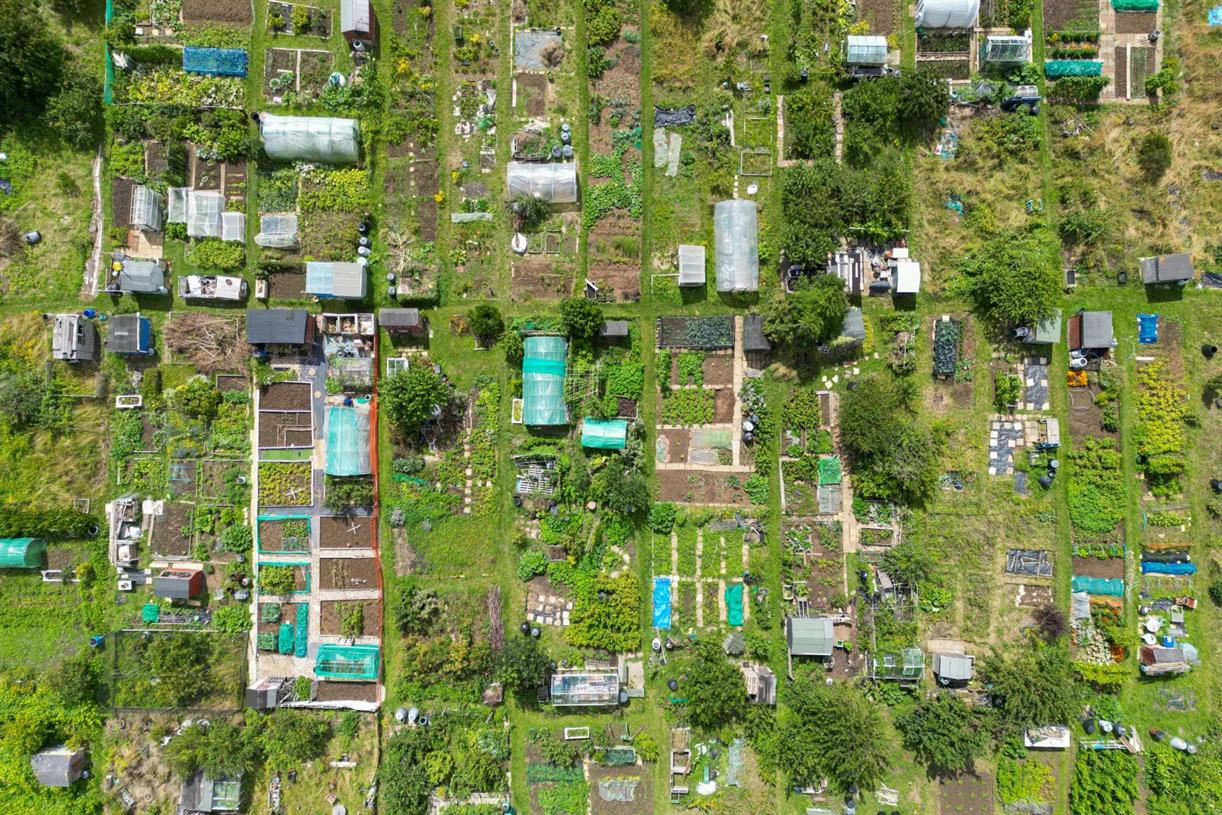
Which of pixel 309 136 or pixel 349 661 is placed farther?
pixel 349 661

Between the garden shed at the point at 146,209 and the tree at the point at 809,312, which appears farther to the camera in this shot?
the garden shed at the point at 146,209

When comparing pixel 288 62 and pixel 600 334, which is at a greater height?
pixel 288 62

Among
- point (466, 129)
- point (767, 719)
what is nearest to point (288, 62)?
point (466, 129)

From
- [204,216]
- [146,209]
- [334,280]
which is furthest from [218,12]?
[334,280]

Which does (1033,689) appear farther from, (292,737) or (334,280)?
(334,280)

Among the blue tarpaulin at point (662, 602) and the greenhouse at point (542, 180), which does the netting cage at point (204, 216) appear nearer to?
the greenhouse at point (542, 180)

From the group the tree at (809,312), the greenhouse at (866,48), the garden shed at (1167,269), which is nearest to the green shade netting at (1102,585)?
the garden shed at (1167,269)

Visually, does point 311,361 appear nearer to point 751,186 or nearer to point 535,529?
point 535,529
